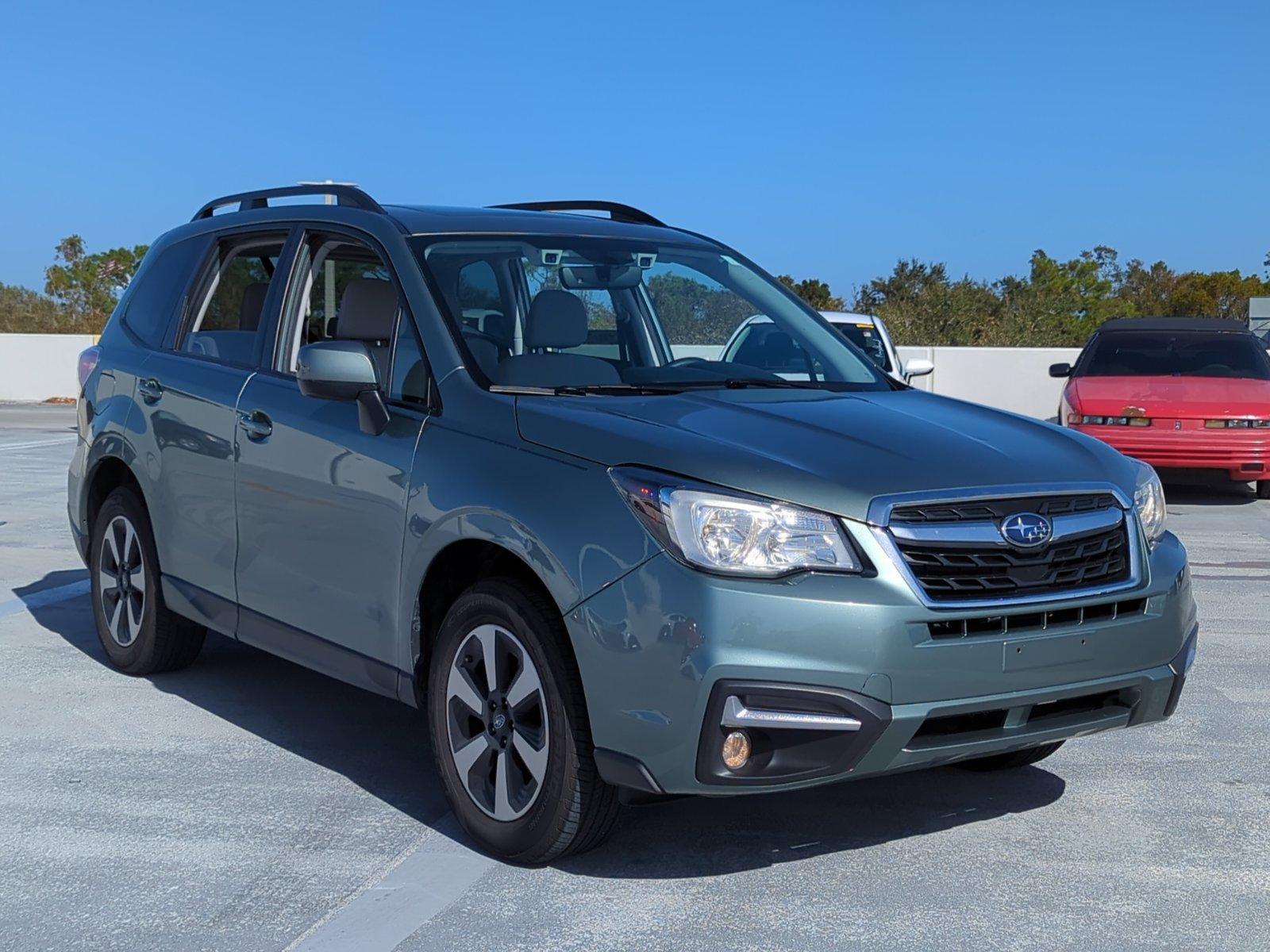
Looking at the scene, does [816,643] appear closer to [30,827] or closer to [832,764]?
[832,764]

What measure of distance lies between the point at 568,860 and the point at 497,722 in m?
0.43

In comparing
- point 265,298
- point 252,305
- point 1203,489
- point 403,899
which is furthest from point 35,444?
point 403,899

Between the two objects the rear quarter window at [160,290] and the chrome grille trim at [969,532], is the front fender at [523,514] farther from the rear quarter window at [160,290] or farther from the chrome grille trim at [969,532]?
the rear quarter window at [160,290]

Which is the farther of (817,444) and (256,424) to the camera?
(256,424)

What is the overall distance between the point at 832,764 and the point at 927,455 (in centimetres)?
84

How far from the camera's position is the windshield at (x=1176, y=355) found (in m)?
14.4

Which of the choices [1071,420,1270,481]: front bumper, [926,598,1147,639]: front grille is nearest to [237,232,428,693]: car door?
[926,598,1147,639]: front grille

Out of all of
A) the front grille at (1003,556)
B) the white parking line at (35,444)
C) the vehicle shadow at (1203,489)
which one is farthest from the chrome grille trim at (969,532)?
the white parking line at (35,444)

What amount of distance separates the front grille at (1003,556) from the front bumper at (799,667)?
0.07 m

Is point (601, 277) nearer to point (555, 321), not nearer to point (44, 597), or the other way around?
point (555, 321)

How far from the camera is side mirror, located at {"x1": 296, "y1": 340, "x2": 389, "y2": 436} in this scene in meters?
4.60

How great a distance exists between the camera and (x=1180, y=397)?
1352 cm

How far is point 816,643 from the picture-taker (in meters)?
3.63

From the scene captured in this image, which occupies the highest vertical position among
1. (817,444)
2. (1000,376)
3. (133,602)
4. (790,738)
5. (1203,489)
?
(817,444)
